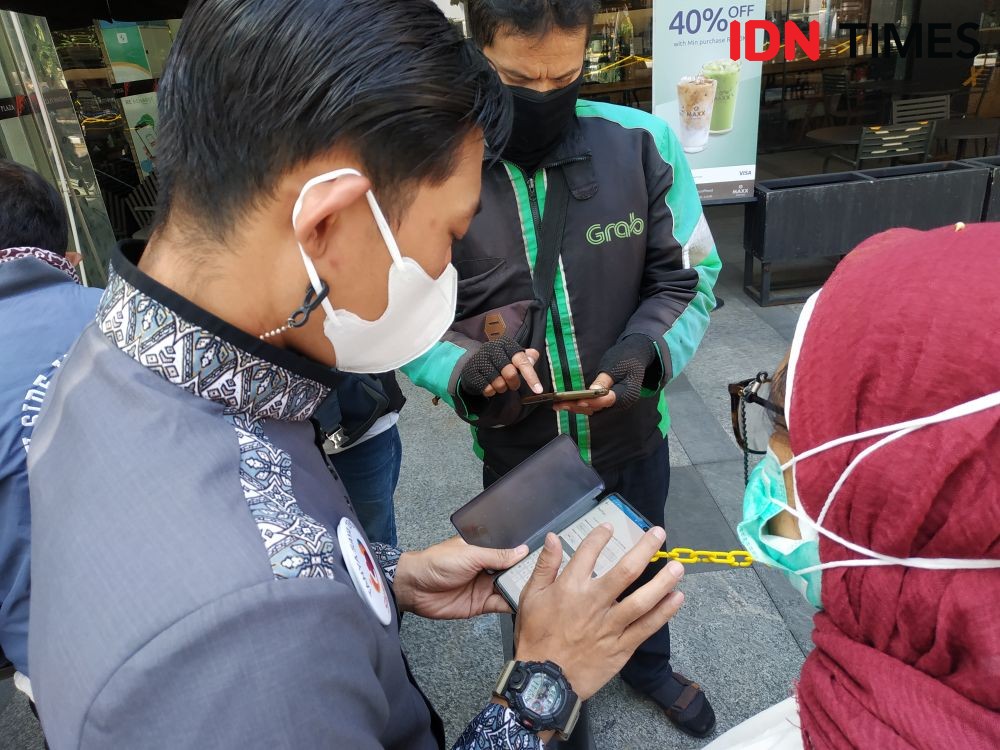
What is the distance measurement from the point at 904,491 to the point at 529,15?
1339 mm

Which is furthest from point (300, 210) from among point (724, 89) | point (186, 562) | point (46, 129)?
point (724, 89)

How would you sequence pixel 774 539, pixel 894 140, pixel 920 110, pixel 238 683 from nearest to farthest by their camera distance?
pixel 238 683 < pixel 774 539 < pixel 894 140 < pixel 920 110

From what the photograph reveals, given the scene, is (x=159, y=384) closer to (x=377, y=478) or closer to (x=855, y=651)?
(x=855, y=651)

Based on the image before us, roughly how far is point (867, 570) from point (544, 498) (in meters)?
0.71

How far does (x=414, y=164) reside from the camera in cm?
89

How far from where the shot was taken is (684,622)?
8.73 feet

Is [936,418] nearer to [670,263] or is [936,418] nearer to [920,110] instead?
[670,263]

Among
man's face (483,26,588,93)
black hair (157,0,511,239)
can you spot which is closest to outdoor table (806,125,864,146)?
man's face (483,26,588,93)

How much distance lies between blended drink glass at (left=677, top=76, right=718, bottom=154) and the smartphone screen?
4.13 metres

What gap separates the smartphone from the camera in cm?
172

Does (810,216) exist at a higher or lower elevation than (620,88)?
lower

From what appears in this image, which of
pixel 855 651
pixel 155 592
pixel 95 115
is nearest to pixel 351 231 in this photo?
pixel 155 592

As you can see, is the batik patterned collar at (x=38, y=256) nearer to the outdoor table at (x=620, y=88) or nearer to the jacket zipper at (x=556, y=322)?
the jacket zipper at (x=556, y=322)

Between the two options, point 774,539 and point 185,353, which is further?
point 774,539
